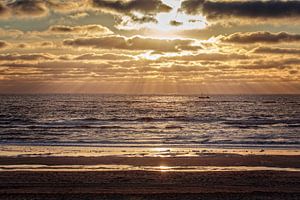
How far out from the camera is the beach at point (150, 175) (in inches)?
572

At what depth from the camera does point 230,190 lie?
49.5ft

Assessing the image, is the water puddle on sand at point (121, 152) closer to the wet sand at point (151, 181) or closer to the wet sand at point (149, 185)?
the wet sand at point (151, 181)

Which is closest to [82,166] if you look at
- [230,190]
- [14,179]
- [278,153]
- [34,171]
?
[34,171]

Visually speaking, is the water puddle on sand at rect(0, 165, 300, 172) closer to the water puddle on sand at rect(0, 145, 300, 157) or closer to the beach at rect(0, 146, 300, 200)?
the beach at rect(0, 146, 300, 200)

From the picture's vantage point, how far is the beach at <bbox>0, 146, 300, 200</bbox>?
14.5 metres

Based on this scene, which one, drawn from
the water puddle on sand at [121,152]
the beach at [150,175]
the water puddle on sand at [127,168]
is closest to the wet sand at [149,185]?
the beach at [150,175]

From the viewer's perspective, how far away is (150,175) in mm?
18109

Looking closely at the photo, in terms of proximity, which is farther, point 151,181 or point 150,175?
point 150,175

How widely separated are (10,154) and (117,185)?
39.8 feet

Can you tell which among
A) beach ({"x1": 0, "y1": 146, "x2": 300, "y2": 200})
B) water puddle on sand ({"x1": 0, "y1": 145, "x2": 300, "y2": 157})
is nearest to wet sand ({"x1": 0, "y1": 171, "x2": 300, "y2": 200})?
beach ({"x1": 0, "y1": 146, "x2": 300, "y2": 200})

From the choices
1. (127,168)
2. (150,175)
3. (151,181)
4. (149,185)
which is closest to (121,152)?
(127,168)

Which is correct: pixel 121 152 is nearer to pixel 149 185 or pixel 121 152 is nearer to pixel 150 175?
pixel 150 175

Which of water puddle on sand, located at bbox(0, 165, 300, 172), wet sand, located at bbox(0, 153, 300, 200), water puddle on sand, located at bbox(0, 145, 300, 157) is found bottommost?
water puddle on sand, located at bbox(0, 145, 300, 157)

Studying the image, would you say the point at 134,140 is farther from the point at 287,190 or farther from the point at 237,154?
the point at 287,190
